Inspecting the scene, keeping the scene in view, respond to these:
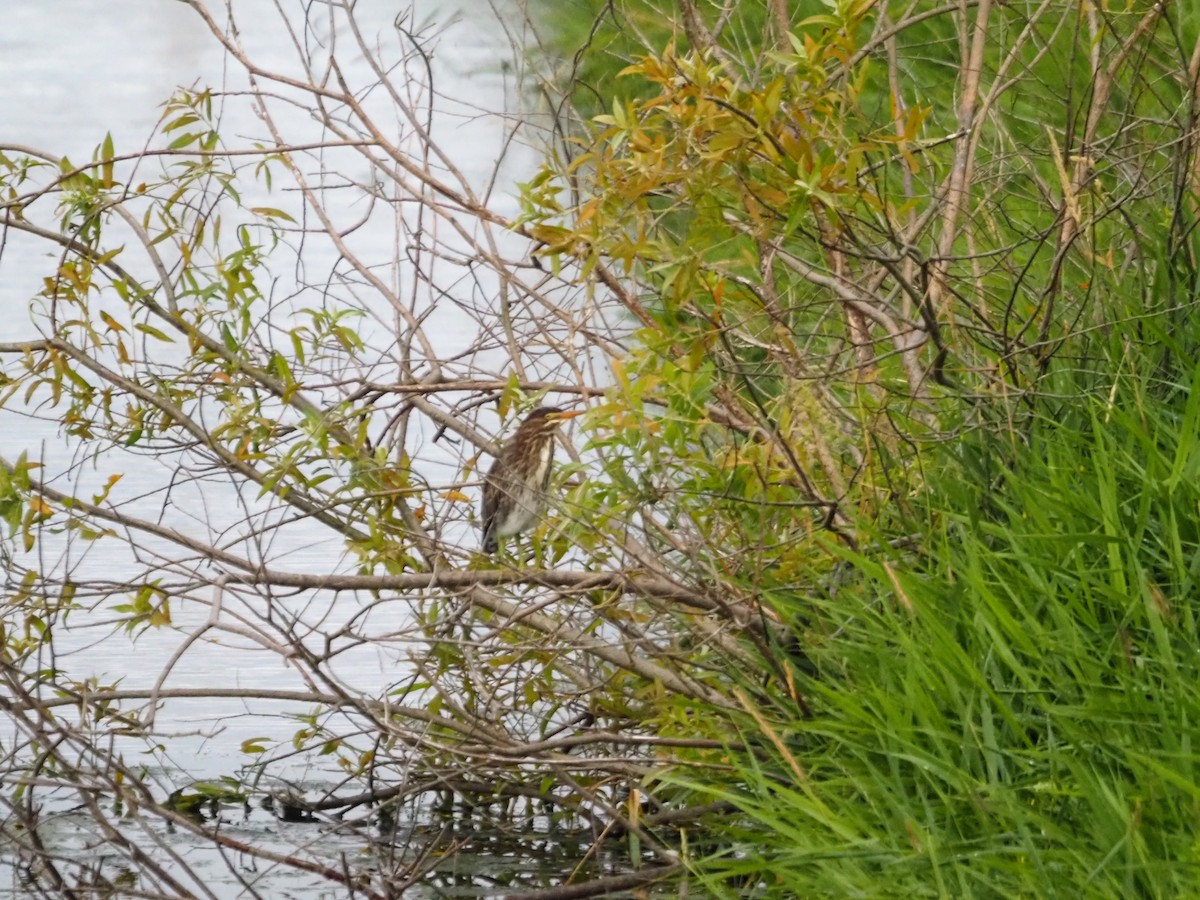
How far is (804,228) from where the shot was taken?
3.72 meters

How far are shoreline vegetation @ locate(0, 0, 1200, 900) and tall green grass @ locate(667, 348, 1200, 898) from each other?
0.01 m

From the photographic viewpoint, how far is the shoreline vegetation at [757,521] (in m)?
2.89

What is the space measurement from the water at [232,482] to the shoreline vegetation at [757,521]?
99mm

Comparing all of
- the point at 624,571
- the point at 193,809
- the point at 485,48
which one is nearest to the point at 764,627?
the point at 624,571

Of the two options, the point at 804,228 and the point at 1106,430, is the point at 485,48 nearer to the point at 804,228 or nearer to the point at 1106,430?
the point at 804,228

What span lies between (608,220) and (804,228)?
0.74 m

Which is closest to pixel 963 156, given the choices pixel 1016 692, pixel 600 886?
pixel 1016 692

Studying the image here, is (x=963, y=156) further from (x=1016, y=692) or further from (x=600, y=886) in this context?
(x=600, y=886)

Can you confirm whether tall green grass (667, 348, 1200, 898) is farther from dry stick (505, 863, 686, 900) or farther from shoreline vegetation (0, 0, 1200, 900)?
dry stick (505, 863, 686, 900)

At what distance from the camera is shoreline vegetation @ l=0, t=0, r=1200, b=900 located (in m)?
2.89

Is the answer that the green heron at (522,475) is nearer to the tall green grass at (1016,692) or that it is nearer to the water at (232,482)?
the water at (232,482)

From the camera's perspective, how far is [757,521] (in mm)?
3984

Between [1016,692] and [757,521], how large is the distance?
114cm

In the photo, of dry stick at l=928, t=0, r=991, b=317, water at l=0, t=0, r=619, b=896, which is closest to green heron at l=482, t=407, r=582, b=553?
water at l=0, t=0, r=619, b=896
